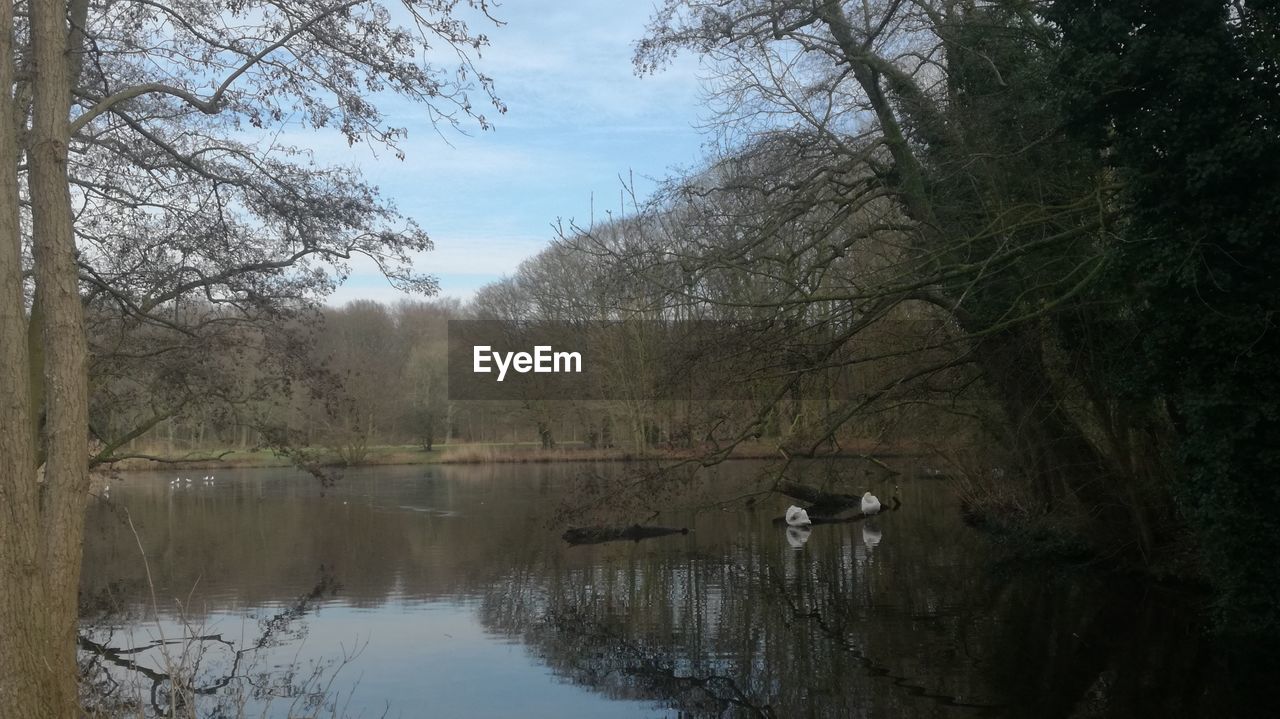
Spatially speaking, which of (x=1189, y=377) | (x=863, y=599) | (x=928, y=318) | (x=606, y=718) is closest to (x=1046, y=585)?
(x=863, y=599)

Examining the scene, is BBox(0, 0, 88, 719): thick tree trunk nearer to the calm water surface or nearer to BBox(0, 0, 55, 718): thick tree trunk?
BBox(0, 0, 55, 718): thick tree trunk

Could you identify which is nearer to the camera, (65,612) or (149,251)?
(65,612)

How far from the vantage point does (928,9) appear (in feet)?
35.2

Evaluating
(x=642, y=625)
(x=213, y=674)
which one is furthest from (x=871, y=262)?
(x=213, y=674)

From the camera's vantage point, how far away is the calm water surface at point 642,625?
8.70 meters

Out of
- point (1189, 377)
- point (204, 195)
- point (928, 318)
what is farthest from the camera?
point (928, 318)

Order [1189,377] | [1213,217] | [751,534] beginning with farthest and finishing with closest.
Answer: [751,534] < [1189,377] < [1213,217]

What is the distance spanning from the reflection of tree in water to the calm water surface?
0.04 meters

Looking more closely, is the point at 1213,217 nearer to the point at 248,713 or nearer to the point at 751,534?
the point at 248,713

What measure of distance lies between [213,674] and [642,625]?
→ 446 centimetres

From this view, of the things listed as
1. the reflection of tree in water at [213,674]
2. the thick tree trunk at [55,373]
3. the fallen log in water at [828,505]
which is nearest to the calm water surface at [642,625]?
the reflection of tree in water at [213,674]

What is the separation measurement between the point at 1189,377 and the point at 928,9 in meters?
4.83

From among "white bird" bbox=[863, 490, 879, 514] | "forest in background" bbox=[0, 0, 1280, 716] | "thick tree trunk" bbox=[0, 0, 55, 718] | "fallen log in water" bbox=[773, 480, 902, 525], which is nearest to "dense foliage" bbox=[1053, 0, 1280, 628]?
"forest in background" bbox=[0, 0, 1280, 716]

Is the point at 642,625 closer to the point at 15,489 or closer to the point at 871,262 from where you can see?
the point at 871,262
